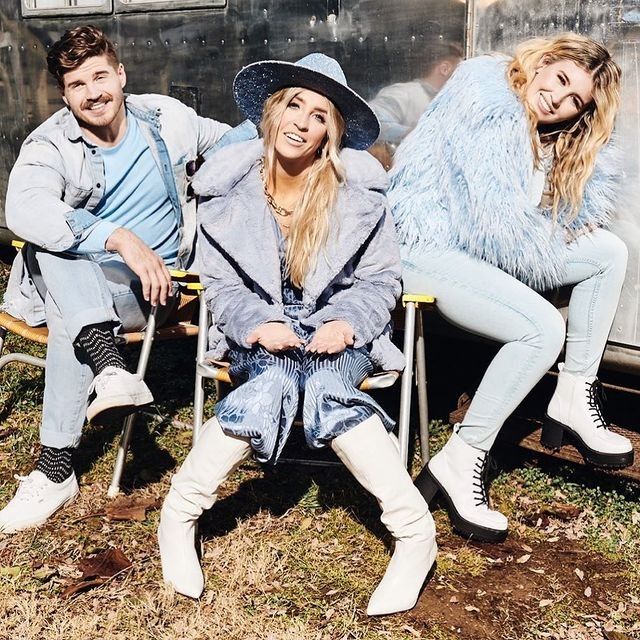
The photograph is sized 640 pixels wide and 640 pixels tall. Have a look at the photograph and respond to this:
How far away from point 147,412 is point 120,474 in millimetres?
753

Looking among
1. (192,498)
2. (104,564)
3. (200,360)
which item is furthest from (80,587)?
(200,360)

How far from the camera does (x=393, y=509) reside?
301 centimetres

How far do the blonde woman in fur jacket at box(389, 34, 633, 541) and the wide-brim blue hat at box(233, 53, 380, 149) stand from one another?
0.23 m

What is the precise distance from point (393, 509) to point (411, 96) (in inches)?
62.9

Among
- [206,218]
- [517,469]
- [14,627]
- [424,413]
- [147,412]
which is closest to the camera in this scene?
[14,627]

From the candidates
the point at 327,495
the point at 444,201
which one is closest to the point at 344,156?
the point at 444,201

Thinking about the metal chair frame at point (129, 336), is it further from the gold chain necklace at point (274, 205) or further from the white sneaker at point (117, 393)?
the gold chain necklace at point (274, 205)

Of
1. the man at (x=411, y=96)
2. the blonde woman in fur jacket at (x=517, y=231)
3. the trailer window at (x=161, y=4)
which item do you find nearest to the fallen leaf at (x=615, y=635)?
the blonde woman in fur jacket at (x=517, y=231)

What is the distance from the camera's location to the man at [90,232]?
3436 millimetres

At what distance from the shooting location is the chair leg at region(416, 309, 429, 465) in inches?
145

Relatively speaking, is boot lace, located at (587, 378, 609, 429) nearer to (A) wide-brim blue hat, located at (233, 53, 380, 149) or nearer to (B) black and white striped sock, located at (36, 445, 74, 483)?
(A) wide-brim blue hat, located at (233, 53, 380, 149)

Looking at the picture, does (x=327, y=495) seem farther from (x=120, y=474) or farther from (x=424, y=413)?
(x=120, y=474)

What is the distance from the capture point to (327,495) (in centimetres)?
383

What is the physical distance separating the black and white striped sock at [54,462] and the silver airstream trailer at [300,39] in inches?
64.1
